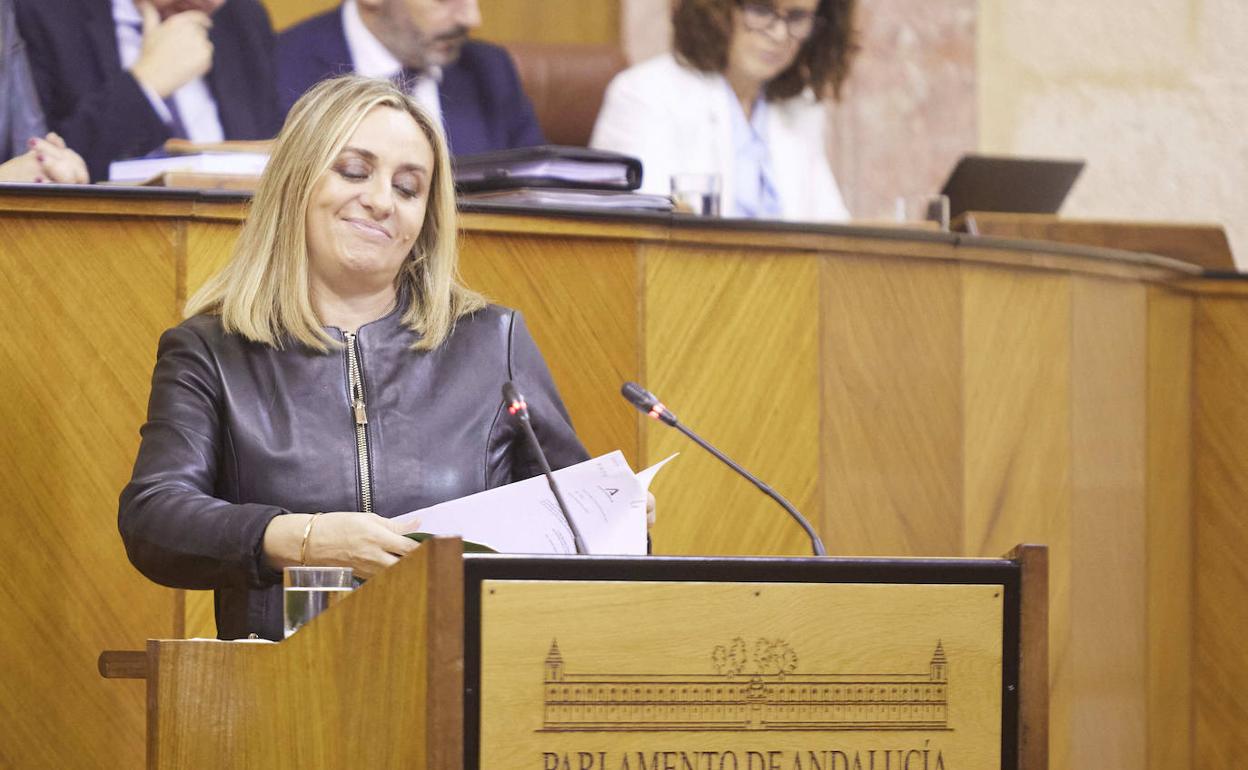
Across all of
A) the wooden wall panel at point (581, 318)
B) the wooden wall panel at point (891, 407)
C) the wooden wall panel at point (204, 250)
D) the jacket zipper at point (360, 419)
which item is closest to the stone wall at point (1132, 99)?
the wooden wall panel at point (891, 407)

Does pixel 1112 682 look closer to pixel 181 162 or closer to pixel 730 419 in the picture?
pixel 730 419

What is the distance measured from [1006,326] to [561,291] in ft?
2.66

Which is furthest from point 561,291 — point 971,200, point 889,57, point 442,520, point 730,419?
point 889,57

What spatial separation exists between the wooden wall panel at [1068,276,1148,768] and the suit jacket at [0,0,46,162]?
6.39ft

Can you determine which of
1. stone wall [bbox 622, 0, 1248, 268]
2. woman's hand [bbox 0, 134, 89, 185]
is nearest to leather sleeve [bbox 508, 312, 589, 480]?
woman's hand [bbox 0, 134, 89, 185]

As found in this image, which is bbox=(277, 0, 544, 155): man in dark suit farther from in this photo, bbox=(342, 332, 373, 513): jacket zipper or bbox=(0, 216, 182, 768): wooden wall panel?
bbox=(342, 332, 373, 513): jacket zipper

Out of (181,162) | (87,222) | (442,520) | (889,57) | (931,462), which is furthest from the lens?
(889,57)

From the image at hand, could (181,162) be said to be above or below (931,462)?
above

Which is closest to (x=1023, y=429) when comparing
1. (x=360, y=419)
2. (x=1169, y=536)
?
(x=1169, y=536)

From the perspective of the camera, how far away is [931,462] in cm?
294

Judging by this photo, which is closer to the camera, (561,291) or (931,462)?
(561,291)

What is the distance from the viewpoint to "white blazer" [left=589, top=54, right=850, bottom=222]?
3.85 m

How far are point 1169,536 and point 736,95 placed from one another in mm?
1373

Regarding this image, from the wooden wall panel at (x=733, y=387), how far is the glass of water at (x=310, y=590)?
1.10 meters
